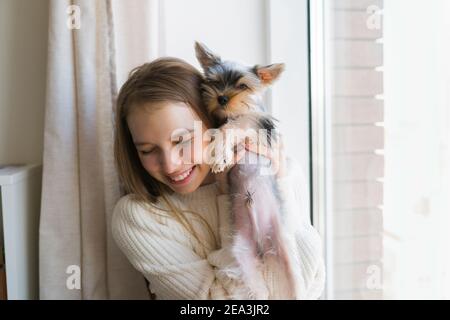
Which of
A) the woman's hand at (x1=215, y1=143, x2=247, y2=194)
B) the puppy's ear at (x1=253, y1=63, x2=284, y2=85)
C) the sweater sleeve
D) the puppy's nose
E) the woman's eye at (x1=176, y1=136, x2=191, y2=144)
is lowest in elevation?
the sweater sleeve

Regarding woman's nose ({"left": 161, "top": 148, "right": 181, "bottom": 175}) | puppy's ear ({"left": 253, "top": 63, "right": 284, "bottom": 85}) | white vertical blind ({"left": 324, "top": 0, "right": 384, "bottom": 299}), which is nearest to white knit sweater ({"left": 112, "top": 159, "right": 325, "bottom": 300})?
woman's nose ({"left": 161, "top": 148, "right": 181, "bottom": 175})

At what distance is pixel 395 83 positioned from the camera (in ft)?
3.54

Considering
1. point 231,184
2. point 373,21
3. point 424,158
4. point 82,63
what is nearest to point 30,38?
point 82,63

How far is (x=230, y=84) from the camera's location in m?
0.79

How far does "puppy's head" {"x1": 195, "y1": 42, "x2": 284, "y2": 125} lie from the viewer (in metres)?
0.79

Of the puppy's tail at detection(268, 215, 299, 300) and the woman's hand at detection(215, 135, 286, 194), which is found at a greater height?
the woman's hand at detection(215, 135, 286, 194)

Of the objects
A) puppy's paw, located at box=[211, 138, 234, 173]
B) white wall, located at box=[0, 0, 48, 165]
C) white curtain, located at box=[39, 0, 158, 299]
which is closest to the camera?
puppy's paw, located at box=[211, 138, 234, 173]

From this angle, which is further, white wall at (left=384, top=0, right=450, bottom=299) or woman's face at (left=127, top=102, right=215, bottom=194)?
white wall at (left=384, top=0, right=450, bottom=299)

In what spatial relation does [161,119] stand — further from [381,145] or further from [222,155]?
[381,145]

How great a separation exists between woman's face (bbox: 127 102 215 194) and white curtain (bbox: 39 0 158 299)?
6.6 inches

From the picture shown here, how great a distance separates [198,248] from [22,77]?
2.32ft

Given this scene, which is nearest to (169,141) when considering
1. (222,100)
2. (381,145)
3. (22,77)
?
(222,100)

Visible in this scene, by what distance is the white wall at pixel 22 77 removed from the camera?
3.44ft

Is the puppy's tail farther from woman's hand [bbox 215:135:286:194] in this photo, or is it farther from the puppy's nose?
the puppy's nose
